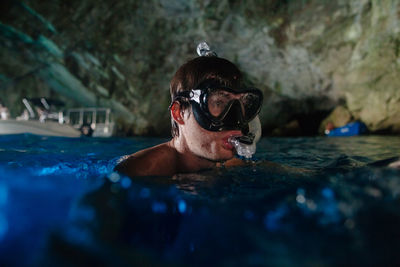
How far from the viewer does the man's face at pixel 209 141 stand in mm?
1599

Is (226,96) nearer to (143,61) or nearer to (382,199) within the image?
(382,199)

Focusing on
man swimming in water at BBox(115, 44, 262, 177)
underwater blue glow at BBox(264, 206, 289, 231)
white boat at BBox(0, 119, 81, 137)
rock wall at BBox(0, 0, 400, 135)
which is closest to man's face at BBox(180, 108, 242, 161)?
man swimming in water at BBox(115, 44, 262, 177)

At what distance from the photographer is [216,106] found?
1.58 m

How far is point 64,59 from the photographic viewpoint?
10.2 meters

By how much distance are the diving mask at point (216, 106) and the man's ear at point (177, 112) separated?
0.28 ft

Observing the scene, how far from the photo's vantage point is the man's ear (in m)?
1.69

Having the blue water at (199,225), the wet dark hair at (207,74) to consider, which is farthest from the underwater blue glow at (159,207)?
the wet dark hair at (207,74)

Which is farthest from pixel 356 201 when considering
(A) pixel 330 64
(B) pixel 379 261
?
(A) pixel 330 64

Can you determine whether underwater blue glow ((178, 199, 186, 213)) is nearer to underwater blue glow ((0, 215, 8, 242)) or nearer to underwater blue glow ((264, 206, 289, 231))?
underwater blue glow ((264, 206, 289, 231))

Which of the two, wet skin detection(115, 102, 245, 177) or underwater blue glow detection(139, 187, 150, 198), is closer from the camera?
underwater blue glow detection(139, 187, 150, 198)

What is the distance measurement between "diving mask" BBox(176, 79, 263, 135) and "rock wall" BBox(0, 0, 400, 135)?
7.14 meters

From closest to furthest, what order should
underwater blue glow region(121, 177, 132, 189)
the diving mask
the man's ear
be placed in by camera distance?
underwater blue glow region(121, 177, 132, 189), the diving mask, the man's ear

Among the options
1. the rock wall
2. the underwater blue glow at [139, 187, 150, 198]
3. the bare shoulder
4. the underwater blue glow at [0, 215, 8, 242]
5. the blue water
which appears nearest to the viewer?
the blue water

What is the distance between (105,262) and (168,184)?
69 cm
